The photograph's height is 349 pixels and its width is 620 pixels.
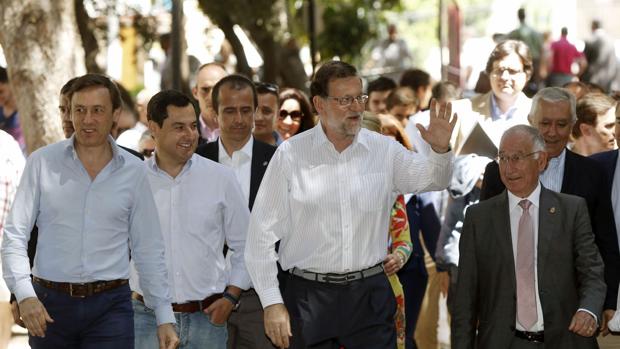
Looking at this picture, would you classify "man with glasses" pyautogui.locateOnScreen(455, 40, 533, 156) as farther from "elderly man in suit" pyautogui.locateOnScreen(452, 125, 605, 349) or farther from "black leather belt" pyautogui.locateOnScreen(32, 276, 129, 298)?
"black leather belt" pyautogui.locateOnScreen(32, 276, 129, 298)

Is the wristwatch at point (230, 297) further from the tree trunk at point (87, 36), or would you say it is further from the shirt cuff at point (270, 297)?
the tree trunk at point (87, 36)

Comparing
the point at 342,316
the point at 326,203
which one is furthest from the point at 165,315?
the point at 326,203

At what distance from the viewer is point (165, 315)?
25.1 feet

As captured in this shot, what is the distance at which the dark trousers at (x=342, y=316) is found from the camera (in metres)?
7.66

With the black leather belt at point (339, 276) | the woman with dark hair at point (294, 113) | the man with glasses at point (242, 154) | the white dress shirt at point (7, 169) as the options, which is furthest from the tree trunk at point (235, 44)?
the black leather belt at point (339, 276)

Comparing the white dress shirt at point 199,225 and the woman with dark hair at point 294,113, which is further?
the woman with dark hair at point 294,113

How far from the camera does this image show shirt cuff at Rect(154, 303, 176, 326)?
25.1ft

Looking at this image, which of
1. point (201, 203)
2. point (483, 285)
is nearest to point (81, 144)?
point (201, 203)

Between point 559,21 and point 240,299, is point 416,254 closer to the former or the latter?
point 240,299

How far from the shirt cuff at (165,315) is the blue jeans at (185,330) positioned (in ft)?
1.20

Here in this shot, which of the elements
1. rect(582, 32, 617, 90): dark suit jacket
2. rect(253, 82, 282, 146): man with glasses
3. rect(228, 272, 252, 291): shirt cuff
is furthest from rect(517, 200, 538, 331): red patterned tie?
rect(582, 32, 617, 90): dark suit jacket

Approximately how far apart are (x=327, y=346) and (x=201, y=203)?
1172 mm

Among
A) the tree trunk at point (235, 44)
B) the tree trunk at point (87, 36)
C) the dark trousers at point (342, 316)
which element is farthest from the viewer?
the tree trunk at point (235, 44)

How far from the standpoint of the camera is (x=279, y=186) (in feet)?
25.4
